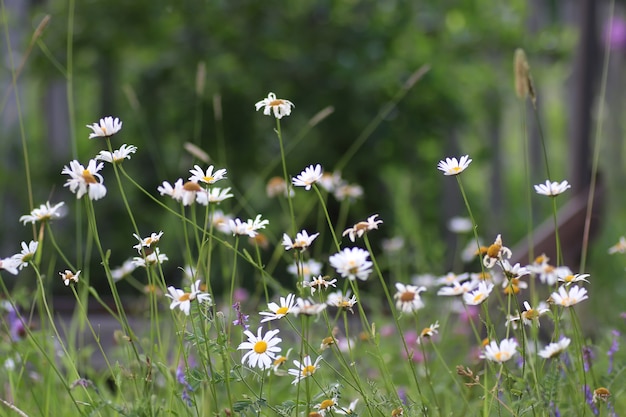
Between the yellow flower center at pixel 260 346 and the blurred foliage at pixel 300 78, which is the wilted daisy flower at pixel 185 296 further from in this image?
the blurred foliage at pixel 300 78

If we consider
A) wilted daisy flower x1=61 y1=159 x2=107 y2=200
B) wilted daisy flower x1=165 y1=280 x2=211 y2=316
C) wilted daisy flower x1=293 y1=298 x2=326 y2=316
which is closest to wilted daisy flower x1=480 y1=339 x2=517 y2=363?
wilted daisy flower x1=293 y1=298 x2=326 y2=316

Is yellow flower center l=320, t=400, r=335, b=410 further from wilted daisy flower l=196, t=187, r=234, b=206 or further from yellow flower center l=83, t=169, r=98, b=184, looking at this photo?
yellow flower center l=83, t=169, r=98, b=184

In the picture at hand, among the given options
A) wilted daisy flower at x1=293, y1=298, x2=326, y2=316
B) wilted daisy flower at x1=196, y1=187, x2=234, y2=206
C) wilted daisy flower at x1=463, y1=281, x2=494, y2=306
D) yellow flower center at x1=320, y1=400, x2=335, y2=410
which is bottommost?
yellow flower center at x1=320, y1=400, x2=335, y2=410

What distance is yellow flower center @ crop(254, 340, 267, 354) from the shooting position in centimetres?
109

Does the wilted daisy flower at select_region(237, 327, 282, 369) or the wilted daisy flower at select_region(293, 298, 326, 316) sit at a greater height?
the wilted daisy flower at select_region(237, 327, 282, 369)

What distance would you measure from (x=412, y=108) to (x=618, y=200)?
9.13 feet

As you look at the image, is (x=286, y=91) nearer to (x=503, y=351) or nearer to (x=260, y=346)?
(x=260, y=346)

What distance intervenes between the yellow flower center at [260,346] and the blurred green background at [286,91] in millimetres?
1951

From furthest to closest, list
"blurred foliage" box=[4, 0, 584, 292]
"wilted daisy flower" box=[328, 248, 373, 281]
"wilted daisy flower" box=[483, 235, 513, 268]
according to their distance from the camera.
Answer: "blurred foliage" box=[4, 0, 584, 292] → "wilted daisy flower" box=[483, 235, 513, 268] → "wilted daisy flower" box=[328, 248, 373, 281]

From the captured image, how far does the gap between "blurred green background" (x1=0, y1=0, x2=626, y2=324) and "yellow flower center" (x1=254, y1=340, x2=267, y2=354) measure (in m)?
1.95

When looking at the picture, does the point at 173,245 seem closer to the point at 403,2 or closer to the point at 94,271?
the point at 94,271

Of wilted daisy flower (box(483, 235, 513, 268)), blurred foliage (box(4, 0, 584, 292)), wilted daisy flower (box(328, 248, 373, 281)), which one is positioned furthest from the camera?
blurred foliage (box(4, 0, 584, 292))

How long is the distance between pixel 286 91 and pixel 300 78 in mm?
76

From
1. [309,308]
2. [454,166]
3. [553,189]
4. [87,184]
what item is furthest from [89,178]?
[553,189]
